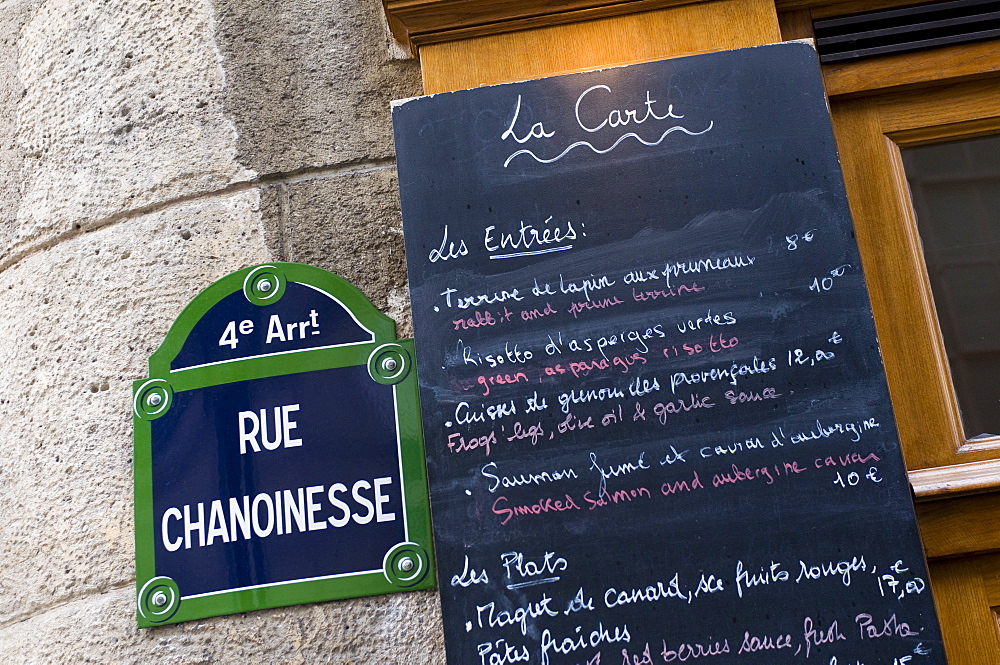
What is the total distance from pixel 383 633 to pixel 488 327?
2.57ft

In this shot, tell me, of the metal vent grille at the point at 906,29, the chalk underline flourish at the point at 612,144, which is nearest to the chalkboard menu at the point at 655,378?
the chalk underline flourish at the point at 612,144

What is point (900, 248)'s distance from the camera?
8.55ft

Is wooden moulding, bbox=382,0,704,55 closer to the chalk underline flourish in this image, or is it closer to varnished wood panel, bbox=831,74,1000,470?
the chalk underline flourish

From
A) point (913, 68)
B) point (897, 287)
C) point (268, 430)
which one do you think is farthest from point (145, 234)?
point (913, 68)

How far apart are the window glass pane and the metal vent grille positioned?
0.95 ft

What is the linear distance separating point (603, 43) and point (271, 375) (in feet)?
4.07

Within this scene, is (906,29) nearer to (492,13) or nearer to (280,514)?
(492,13)

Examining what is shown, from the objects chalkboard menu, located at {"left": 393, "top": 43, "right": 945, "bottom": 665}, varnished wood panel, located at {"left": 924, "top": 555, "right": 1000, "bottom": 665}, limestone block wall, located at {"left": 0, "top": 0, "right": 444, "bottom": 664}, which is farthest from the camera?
limestone block wall, located at {"left": 0, "top": 0, "right": 444, "bottom": 664}

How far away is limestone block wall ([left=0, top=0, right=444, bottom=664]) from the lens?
2424 mm

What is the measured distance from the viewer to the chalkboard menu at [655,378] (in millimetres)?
2119

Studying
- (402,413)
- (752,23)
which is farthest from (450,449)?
(752,23)

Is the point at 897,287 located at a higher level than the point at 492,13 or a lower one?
lower

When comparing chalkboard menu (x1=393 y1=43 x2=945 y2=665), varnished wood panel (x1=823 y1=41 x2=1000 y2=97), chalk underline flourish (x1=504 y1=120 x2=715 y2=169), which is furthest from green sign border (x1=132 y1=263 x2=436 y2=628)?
varnished wood panel (x1=823 y1=41 x2=1000 y2=97)

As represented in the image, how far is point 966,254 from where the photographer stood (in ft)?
8.64
